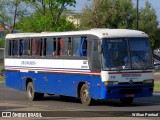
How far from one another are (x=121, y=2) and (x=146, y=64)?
55.8 m

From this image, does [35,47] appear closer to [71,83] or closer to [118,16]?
[71,83]

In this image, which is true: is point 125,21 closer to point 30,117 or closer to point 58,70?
point 58,70

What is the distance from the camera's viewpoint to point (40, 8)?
58125 mm

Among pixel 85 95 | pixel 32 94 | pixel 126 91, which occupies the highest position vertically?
pixel 126 91

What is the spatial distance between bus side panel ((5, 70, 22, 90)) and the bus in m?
1.91

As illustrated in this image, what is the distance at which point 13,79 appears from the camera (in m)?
27.2

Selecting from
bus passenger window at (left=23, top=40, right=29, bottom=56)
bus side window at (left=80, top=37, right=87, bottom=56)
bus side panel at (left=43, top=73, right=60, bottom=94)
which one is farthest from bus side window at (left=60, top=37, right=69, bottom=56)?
bus passenger window at (left=23, top=40, right=29, bottom=56)

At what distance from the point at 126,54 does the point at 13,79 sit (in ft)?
26.5

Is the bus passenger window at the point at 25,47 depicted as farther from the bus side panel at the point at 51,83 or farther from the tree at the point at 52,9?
the tree at the point at 52,9

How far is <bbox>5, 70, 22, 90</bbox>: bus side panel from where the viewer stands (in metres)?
26.8

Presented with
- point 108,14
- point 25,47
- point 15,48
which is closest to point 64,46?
point 25,47

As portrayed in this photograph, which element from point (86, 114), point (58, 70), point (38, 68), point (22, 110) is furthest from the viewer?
point (38, 68)

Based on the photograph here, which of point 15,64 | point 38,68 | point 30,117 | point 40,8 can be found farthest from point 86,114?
point 40,8

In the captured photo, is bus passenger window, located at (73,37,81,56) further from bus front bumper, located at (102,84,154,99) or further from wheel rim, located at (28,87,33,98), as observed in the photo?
wheel rim, located at (28,87,33,98)
